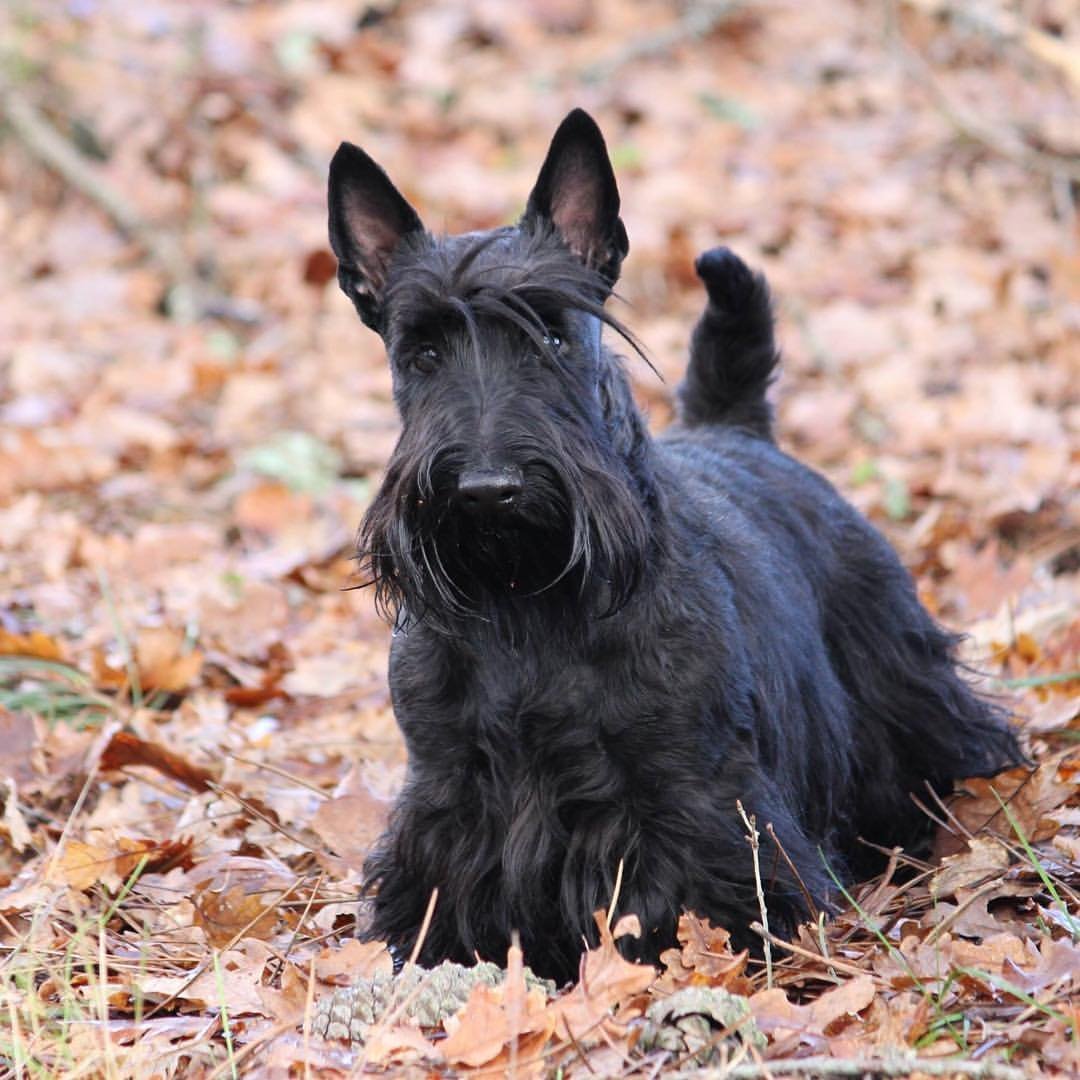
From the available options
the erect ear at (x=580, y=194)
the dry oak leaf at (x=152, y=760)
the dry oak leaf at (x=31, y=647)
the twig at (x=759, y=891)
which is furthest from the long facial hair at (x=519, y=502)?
the dry oak leaf at (x=31, y=647)

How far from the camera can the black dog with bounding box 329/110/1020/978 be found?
8.69ft

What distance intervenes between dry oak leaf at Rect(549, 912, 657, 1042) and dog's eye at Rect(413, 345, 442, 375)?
3.28 feet

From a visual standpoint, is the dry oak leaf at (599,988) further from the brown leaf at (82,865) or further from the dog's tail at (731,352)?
the dog's tail at (731,352)

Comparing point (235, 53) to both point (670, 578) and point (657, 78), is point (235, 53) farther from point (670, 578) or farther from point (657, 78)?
point (670, 578)

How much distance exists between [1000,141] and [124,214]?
4262 mm

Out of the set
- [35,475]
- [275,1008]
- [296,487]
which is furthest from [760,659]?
[35,475]

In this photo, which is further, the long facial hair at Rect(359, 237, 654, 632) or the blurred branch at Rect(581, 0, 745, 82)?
the blurred branch at Rect(581, 0, 745, 82)

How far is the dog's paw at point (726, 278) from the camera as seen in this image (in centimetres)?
375

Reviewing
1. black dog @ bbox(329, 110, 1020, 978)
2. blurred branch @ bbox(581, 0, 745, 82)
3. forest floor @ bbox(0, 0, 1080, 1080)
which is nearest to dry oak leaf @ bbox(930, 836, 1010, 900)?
forest floor @ bbox(0, 0, 1080, 1080)

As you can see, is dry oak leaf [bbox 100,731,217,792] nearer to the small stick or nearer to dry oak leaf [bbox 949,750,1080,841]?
the small stick

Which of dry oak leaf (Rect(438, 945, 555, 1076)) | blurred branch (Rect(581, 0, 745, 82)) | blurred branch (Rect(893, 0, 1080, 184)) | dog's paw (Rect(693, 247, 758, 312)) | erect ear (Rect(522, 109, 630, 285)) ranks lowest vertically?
dry oak leaf (Rect(438, 945, 555, 1076))

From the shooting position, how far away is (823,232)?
7.87 meters

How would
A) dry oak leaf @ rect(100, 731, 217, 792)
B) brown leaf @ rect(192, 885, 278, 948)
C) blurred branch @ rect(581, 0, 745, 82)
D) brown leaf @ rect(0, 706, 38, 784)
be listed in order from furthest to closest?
1. blurred branch @ rect(581, 0, 745, 82)
2. brown leaf @ rect(0, 706, 38, 784)
3. dry oak leaf @ rect(100, 731, 217, 792)
4. brown leaf @ rect(192, 885, 278, 948)

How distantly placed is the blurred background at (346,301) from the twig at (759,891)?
129cm
